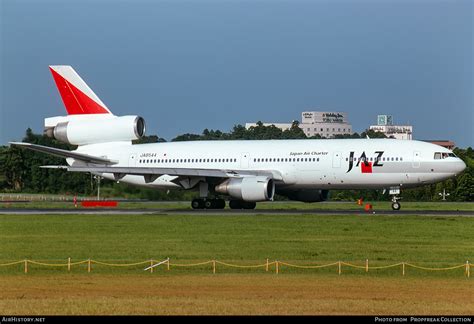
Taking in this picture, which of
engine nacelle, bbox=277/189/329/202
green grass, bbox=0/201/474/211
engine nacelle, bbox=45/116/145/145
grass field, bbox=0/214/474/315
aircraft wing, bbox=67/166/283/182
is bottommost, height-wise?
grass field, bbox=0/214/474/315

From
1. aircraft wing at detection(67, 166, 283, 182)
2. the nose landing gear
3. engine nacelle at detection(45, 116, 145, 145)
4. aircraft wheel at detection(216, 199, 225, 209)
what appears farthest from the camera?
engine nacelle at detection(45, 116, 145, 145)

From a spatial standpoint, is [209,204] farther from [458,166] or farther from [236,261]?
[236,261]

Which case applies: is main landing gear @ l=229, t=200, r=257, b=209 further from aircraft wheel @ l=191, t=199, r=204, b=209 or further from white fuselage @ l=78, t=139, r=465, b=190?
white fuselage @ l=78, t=139, r=465, b=190

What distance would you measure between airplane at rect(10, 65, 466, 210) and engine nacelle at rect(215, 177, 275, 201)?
0.06 meters

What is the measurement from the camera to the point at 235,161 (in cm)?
6381

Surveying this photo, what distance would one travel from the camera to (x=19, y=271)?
104 ft

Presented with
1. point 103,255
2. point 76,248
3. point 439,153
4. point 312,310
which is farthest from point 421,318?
point 439,153

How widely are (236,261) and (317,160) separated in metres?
27.1

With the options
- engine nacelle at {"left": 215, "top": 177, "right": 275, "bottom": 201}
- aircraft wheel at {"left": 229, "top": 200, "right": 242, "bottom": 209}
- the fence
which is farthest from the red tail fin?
the fence

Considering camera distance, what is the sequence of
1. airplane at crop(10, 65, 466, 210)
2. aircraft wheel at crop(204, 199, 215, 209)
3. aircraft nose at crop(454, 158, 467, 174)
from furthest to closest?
1. aircraft wheel at crop(204, 199, 215, 209)
2. airplane at crop(10, 65, 466, 210)
3. aircraft nose at crop(454, 158, 467, 174)

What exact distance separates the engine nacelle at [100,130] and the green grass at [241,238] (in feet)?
47.5

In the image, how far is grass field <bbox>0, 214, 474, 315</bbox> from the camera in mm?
24344

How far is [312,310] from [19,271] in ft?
40.7

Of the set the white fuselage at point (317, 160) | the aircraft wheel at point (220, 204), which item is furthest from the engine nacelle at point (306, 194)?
the aircraft wheel at point (220, 204)
